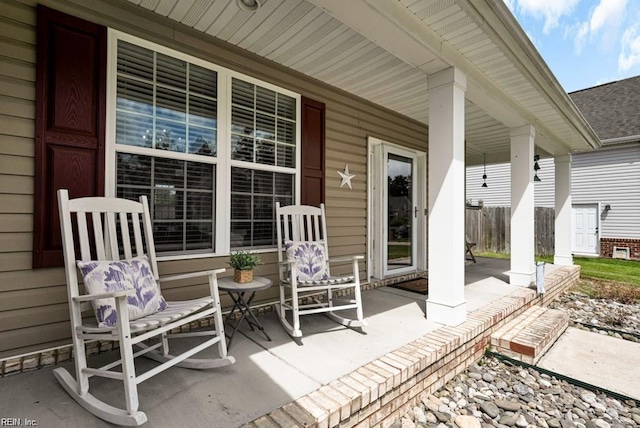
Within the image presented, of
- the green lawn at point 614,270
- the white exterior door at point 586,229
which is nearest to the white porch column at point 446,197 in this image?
the green lawn at point 614,270

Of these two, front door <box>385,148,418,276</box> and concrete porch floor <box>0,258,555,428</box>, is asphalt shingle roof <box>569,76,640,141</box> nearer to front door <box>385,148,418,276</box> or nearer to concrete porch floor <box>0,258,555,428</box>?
front door <box>385,148,418,276</box>

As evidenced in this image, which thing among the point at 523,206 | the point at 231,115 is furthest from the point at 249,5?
the point at 523,206

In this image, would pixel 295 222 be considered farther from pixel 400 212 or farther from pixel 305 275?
pixel 400 212

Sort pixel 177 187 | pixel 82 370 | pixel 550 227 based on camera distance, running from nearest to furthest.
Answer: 1. pixel 82 370
2. pixel 177 187
3. pixel 550 227

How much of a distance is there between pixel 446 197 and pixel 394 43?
133 cm

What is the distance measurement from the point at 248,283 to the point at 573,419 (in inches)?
96.1

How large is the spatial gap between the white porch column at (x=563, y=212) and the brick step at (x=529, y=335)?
3.16m

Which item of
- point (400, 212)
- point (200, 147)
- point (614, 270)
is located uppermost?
point (200, 147)

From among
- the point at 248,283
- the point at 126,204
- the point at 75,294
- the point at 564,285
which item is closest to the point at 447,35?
the point at 248,283

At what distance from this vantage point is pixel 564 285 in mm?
5289

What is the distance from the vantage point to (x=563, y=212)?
638 centimetres

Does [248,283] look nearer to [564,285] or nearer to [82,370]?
[82,370]

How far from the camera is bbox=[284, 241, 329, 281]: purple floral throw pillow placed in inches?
115

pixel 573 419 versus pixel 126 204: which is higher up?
pixel 126 204
